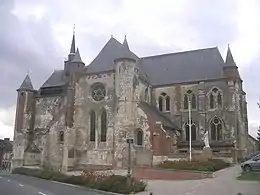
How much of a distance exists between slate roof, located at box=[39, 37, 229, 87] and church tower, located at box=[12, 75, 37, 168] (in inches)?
119

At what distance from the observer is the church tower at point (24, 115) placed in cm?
5456

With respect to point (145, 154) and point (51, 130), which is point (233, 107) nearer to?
point (145, 154)

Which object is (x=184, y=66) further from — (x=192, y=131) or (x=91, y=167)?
(x=91, y=167)

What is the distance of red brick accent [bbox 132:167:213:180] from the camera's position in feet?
94.6

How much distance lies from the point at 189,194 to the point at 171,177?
32.6 feet

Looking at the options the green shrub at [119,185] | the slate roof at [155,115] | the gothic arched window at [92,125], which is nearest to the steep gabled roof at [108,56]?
the gothic arched window at [92,125]

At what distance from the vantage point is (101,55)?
49.6 metres

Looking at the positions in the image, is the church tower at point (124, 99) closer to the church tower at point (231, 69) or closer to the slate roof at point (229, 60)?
the church tower at point (231, 69)

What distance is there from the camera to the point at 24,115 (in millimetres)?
55844

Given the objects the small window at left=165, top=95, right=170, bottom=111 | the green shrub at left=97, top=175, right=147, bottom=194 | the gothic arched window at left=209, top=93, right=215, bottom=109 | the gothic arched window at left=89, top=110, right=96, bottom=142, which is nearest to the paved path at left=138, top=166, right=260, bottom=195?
the green shrub at left=97, top=175, right=147, bottom=194

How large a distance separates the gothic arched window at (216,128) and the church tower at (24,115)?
28001 millimetres

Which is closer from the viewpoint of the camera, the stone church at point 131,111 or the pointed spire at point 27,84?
the stone church at point 131,111

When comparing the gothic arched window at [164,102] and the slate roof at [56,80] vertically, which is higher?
the slate roof at [56,80]

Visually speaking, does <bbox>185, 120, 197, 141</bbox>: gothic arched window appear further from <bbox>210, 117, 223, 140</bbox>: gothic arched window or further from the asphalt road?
the asphalt road
